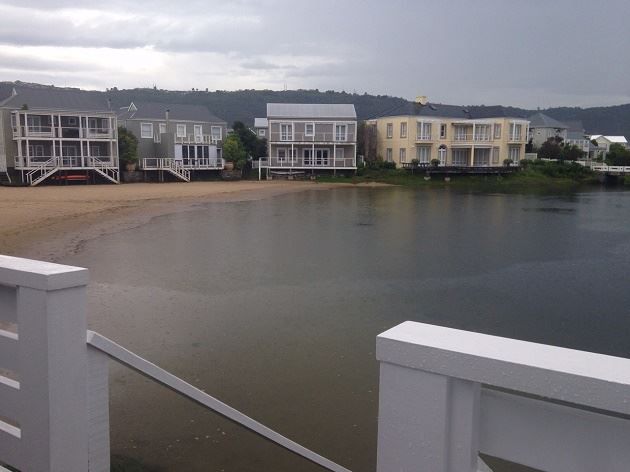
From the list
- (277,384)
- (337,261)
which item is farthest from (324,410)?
(337,261)

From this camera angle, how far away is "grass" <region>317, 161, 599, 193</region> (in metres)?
56.5

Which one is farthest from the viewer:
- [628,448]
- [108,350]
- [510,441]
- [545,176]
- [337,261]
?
[545,176]

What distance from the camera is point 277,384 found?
7.97 m

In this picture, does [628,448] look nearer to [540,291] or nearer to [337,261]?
[540,291]

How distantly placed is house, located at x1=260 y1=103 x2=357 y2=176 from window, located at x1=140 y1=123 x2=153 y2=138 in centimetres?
1077

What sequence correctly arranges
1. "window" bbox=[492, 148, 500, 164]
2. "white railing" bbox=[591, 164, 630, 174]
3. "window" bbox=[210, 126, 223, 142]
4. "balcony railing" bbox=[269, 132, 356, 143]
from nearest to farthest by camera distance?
"balcony railing" bbox=[269, 132, 356, 143], "window" bbox=[210, 126, 223, 142], "window" bbox=[492, 148, 500, 164], "white railing" bbox=[591, 164, 630, 174]

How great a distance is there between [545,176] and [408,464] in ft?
222

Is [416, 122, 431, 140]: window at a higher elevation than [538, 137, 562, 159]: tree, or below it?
higher

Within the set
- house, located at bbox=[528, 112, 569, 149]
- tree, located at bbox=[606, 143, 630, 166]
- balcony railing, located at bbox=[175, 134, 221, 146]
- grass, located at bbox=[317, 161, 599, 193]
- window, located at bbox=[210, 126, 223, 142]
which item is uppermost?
house, located at bbox=[528, 112, 569, 149]

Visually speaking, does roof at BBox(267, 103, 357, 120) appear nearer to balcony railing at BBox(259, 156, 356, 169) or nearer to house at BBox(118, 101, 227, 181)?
balcony railing at BBox(259, 156, 356, 169)

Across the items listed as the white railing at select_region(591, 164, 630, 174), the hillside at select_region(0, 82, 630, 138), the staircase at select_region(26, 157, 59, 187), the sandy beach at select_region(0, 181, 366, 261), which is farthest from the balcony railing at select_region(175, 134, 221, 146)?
the hillside at select_region(0, 82, 630, 138)

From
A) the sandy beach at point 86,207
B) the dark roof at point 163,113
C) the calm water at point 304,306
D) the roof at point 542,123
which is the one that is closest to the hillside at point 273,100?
the roof at point 542,123

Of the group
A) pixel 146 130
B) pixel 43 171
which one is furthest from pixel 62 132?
pixel 146 130

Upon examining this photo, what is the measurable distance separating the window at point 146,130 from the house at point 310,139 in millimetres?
10774
